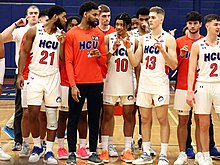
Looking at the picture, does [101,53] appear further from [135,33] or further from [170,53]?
[135,33]

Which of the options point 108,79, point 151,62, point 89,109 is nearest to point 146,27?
point 151,62

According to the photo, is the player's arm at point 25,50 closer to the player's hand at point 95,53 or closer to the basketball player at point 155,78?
the player's hand at point 95,53

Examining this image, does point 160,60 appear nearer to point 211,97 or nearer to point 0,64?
point 211,97

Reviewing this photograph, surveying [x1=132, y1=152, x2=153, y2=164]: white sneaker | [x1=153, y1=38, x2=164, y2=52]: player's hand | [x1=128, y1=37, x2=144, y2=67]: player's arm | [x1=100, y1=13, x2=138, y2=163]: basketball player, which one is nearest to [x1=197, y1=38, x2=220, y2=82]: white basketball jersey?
[x1=153, y1=38, x2=164, y2=52]: player's hand

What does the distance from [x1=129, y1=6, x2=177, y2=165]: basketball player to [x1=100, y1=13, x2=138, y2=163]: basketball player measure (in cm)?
22

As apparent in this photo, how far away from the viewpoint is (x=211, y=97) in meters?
5.71

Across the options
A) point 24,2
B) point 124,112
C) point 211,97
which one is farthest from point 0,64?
point 24,2

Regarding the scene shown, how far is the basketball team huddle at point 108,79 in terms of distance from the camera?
5758 mm

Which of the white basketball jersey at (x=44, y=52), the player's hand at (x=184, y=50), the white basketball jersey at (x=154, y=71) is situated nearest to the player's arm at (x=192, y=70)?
A: the player's hand at (x=184, y=50)

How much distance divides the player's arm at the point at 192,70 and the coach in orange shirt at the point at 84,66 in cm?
114

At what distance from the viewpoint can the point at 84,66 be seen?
5887 millimetres

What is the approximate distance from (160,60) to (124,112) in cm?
93

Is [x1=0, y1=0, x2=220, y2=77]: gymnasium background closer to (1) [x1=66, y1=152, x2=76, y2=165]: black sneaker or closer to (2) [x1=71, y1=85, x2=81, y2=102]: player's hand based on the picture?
(2) [x1=71, y1=85, x2=81, y2=102]: player's hand

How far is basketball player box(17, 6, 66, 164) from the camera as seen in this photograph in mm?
5969
